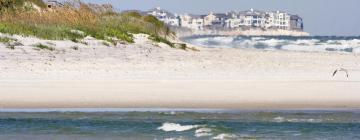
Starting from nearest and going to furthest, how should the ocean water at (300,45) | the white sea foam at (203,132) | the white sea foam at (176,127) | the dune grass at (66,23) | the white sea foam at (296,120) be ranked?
the white sea foam at (203,132)
the white sea foam at (176,127)
the white sea foam at (296,120)
the dune grass at (66,23)
the ocean water at (300,45)

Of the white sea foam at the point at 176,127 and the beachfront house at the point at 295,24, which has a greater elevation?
the beachfront house at the point at 295,24

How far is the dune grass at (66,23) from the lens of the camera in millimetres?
22969

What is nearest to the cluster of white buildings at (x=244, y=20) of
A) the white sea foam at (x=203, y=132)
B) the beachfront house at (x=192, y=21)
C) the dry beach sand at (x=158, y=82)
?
the beachfront house at (x=192, y=21)

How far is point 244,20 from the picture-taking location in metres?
193

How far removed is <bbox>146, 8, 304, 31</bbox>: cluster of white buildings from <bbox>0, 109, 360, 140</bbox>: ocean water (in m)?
163

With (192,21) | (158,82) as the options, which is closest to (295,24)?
(192,21)

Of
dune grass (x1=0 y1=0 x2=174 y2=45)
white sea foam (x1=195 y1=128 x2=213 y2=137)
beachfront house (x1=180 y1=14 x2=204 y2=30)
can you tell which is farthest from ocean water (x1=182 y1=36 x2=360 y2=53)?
beachfront house (x1=180 y1=14 x2=204 y2=30)

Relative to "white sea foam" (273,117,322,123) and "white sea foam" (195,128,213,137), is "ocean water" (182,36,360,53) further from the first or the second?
"white sea foam" (195,128,213,137)

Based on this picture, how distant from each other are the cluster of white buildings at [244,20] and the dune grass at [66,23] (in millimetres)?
141555

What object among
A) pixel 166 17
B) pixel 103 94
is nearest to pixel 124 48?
pixel 103 94

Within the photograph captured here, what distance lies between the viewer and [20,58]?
17.5 metres

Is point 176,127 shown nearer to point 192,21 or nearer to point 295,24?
point 192,21

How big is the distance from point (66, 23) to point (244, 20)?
166m

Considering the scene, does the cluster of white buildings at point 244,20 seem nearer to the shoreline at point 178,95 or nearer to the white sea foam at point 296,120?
the shoreline at point 178,95
